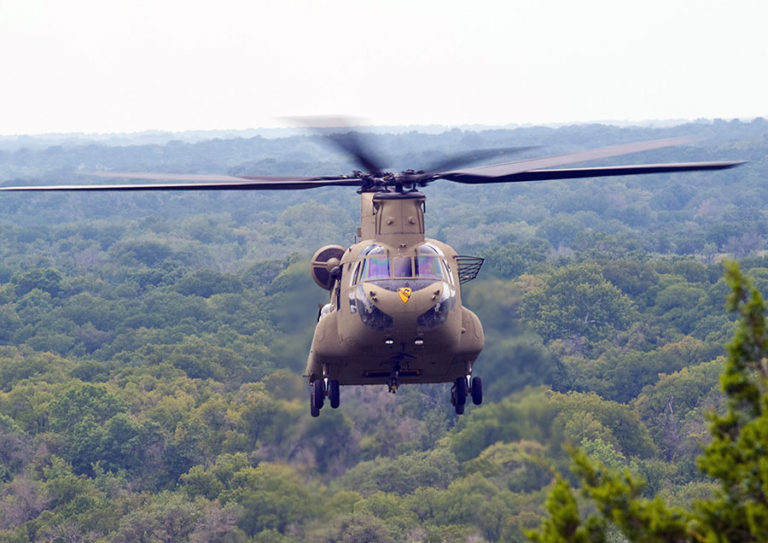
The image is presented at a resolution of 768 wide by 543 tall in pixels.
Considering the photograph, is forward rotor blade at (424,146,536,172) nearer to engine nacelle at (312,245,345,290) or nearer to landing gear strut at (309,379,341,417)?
engine nacelle at (312,245,345,290)

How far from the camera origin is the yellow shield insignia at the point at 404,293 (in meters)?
29.7

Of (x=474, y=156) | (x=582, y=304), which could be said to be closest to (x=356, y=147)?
(x=474, y=156)

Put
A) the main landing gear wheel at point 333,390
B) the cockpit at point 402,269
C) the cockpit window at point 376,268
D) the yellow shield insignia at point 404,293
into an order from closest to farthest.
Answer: the yellow shield insignia at point 404,293
the cockpit at point 402,269
the cockpit window at point 376,268
the main landing gear wheel at point 333,390

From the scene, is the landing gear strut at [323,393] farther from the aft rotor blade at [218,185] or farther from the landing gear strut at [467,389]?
the aft rotor blade at [218,185]

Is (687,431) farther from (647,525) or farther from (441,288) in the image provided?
(647,525)

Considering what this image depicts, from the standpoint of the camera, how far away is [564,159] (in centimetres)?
3041

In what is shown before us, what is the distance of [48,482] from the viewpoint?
83375mm

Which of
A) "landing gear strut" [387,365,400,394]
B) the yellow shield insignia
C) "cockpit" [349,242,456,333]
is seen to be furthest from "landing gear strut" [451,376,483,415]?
the yellow shield insignia

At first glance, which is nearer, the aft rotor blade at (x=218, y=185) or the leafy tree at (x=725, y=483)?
the leafy tree at (x=725, y=483)

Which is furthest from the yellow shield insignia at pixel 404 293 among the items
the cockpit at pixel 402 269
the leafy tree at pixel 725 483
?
the leafy tree at pixel 725 483

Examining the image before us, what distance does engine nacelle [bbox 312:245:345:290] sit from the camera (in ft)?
112

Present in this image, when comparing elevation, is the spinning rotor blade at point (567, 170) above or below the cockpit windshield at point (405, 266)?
above

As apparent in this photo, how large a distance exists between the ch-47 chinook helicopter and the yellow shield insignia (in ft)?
0.07

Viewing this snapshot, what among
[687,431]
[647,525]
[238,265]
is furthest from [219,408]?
[238,265]
